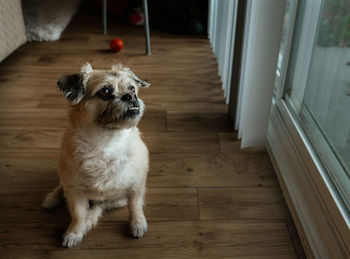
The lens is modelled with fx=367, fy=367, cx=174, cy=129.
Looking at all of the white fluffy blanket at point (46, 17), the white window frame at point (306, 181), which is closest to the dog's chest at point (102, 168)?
the white window frame at point (306, 181)

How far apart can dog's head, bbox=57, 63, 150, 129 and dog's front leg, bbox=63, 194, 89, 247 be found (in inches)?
12.6

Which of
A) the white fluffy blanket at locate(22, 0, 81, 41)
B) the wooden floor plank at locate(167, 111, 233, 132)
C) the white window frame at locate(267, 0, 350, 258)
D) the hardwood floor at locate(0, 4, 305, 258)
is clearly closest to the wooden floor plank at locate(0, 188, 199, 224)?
the hardwood floor at locate(0, 4, 305, 258)

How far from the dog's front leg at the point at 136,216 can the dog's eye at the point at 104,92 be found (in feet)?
1.28

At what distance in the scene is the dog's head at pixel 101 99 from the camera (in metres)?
1.17

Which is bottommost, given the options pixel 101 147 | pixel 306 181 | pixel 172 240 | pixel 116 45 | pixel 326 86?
pixel 172 240

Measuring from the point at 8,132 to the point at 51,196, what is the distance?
2.26ft

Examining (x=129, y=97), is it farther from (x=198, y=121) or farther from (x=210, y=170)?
(x=198, y=121)

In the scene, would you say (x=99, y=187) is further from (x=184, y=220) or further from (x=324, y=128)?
(x=324, y=128)

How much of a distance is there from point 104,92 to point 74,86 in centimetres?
10

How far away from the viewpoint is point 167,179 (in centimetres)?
171

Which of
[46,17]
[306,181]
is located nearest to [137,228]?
[306,181]

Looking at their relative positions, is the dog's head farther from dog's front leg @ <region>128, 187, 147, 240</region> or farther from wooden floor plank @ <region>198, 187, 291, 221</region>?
wooden floor plank @ <region>198, 187, 291, 221</region>

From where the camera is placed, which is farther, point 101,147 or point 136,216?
point 136,216

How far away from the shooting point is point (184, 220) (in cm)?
148
